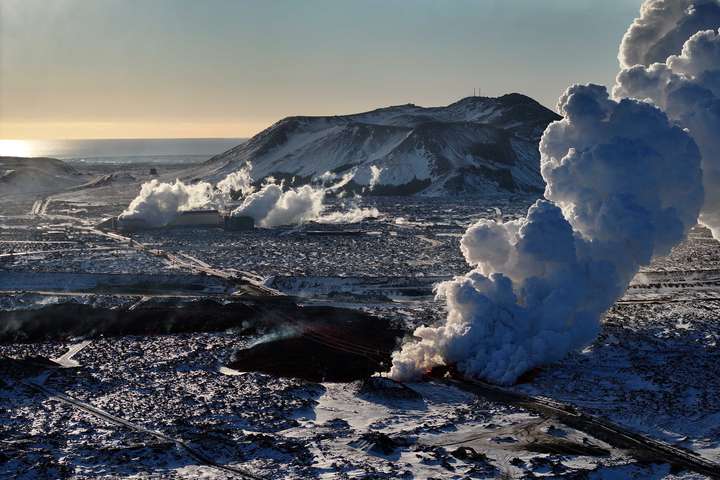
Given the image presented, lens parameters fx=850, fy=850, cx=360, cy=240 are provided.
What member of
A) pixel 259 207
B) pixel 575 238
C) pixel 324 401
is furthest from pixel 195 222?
pixel 324 401

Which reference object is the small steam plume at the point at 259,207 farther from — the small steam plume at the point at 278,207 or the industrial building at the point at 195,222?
the industrial building at the point at 195,222

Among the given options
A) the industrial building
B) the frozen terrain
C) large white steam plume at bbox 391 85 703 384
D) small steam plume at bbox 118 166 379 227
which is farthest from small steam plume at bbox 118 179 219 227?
large white steam plume at bbox 391 85 703 384

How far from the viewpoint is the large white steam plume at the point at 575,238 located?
54125mm

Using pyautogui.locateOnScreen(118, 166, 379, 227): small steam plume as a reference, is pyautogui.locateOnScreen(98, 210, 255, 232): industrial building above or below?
below

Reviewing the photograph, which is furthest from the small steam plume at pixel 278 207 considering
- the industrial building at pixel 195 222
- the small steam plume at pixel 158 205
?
the small steam plume at pixel 158 205

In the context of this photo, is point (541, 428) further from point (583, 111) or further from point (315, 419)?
point (583, 111)

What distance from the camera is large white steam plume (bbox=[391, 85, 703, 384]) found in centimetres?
5412

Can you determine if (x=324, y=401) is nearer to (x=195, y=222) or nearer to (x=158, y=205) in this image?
(x=195, y=222)

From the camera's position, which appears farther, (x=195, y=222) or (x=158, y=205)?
(x=195, y=222)

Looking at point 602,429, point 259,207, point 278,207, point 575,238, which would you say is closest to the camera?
point 602,429

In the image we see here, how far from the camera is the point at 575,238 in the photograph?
58.4 m

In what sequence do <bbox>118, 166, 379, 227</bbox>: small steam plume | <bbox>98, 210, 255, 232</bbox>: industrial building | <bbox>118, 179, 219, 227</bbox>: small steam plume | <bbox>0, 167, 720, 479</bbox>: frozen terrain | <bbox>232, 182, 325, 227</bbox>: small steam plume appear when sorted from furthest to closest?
<bbox>232, 182, 325, 227</bbox>: small steam plume
<bbox>118, 166, 379, 227</bbox>: small steam plume
<bbox>118, 179, 219, 227</bbox>: small steam plume
<bbox>98, 210, 255, 232</bbox>: industrial building
<bbox>0, 167, 720, 479</bbox>: frozen terrain

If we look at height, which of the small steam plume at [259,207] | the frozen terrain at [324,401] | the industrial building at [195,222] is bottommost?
the frozen terrain at [324,401]

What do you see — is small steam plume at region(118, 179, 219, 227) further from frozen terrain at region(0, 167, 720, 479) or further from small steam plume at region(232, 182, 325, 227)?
frozen terrain at region(0, 167, 720, 479)
